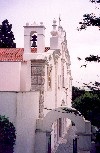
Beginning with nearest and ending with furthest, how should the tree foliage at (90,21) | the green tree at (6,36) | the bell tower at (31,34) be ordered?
the tree foliage at (90,21)
the bell tower at (31,34)
the green tree at (6,36)

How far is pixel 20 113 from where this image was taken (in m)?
14.9

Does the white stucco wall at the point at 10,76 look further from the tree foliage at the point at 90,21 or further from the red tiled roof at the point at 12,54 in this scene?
the tree foliage at the point at 90,21

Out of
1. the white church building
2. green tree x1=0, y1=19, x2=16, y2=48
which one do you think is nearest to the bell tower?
the white church building

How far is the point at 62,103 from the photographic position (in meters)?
25.9

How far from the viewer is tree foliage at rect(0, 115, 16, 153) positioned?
46.7ft

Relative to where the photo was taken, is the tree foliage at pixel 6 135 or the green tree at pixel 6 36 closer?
the tree foliage at pixel 6 135

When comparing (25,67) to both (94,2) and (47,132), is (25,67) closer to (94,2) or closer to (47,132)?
(47,132)

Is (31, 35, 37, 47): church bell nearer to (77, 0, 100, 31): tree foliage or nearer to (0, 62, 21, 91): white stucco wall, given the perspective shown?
(0, 62, 21, 91): white stucco wall

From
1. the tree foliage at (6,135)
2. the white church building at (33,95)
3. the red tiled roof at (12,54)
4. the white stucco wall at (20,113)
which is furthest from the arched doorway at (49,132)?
the red tiled roof at (12,54)

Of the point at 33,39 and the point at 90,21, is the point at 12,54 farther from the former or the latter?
the point at 90,21

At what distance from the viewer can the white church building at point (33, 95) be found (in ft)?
48.9

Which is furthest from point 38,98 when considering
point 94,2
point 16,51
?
point 94,2

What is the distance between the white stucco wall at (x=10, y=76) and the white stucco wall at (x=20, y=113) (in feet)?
10.6

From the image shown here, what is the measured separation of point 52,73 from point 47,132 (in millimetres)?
5059
